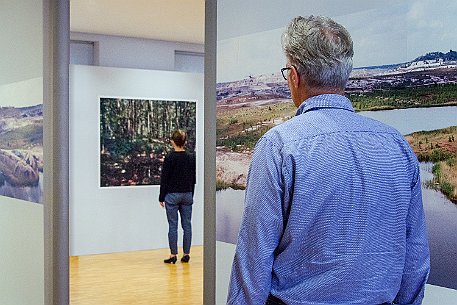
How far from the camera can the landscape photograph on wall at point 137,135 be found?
A: 10734mm

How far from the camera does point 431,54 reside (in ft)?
7.88

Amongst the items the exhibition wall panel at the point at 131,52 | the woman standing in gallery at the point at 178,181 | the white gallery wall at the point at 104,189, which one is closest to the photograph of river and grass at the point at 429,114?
the woman standing in gallery at the point at 178,181

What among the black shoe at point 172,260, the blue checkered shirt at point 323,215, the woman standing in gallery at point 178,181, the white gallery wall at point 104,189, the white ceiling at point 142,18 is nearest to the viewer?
the blue checkered shirt at point 323,215

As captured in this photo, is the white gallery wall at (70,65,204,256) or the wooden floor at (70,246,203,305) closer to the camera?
the wooden floor at (70,246,203,305)

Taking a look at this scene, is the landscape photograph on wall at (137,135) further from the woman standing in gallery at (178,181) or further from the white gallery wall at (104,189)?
the woman standing in gallery at (178,181)

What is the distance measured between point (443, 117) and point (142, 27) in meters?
8.31

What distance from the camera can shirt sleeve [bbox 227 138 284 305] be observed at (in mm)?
1858

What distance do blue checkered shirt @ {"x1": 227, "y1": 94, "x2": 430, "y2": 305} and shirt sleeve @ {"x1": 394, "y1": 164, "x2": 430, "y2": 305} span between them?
0.07 metres

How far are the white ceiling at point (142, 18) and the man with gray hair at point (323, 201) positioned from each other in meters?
6.50

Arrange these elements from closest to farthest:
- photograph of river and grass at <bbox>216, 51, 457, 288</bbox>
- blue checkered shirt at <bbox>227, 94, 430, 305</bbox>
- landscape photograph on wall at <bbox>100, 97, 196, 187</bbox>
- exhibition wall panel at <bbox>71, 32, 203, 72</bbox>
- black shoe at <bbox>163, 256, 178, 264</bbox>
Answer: blue checkered shirt at <bbox>227, 94, 430, 305</bbox>
photograph of river and grass at <bbox>216, 51, 457, 288</bbox>
black shoe at <bbox>163, 256, 178, 264</bbox>
landscape photograph on wall at <bbox>100, 97, 196, 187</bbox>
exhibition wall panel at <bbox>71, 32, 203, 72</bbox>

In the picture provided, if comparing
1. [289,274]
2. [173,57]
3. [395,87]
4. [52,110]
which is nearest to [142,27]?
[173,57]

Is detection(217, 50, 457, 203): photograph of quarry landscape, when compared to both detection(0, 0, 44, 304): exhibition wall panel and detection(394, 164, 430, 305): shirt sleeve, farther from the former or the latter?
detection(0, 0, 44, 304): exhibition wall panel

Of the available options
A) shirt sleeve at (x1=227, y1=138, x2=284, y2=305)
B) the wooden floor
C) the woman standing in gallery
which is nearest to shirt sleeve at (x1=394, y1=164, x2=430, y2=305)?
shirt sleeve at (x1=227, y1=138, x2=284, y2=305)

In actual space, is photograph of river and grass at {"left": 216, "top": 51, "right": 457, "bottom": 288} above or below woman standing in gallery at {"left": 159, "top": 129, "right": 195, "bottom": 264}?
above
